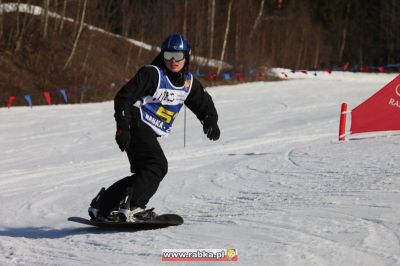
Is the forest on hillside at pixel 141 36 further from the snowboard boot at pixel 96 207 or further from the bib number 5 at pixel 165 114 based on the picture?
the bib number 5 at pixel 165 114

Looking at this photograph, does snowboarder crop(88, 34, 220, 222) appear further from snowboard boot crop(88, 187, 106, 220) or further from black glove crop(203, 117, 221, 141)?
black glove crop(203, 117, 221, 141)

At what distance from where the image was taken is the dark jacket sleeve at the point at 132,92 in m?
6.02

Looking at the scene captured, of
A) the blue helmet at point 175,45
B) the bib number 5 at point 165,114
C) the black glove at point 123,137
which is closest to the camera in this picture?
the black glove at point 123,137

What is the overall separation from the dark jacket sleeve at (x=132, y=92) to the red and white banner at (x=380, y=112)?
310 inches

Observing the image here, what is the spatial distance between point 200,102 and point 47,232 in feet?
6.63

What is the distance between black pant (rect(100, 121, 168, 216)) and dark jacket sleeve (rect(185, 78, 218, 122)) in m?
0.54

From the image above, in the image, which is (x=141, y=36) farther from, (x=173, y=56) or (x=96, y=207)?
(x=173, y=56)

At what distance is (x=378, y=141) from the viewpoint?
12.9 m

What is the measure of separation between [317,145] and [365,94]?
15857mm

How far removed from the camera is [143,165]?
6.33 metres

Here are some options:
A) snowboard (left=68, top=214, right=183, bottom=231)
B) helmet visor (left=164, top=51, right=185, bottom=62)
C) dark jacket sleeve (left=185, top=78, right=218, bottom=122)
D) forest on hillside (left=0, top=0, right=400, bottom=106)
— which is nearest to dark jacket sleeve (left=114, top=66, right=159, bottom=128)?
helmet visor (left=164, top=51, right=185, bottom=62)

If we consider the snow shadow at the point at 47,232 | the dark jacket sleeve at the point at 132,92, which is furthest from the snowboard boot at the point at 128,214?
Answer: the dark jacket sleeve at the point at 132,92

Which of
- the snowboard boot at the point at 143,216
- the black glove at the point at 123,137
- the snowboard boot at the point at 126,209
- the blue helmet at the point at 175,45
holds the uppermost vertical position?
the blue helmet at the point at 175,45

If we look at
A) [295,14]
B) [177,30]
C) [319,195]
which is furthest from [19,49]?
[295,14]
